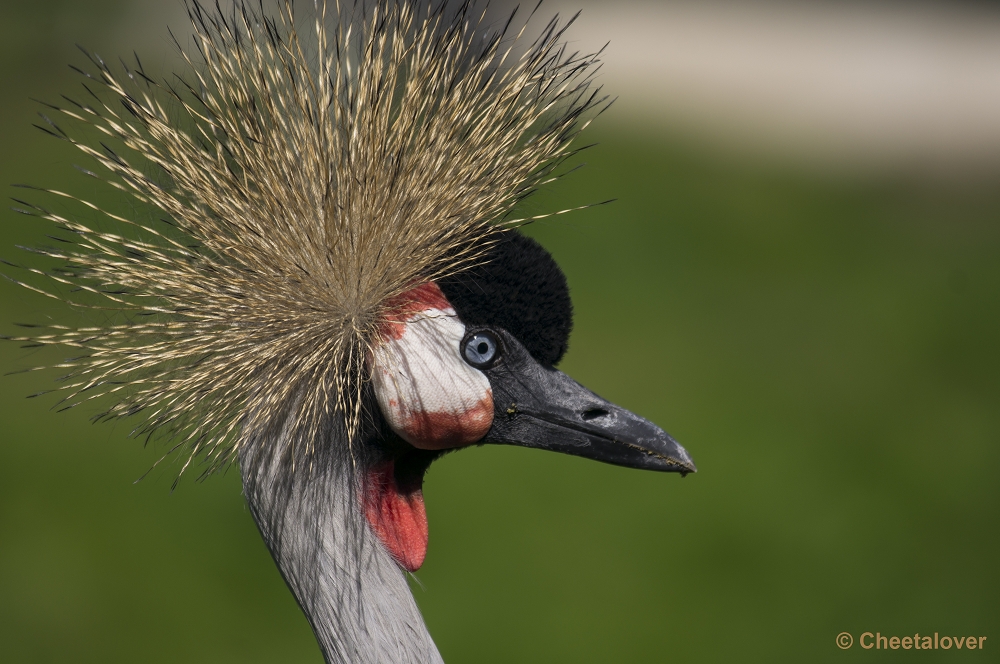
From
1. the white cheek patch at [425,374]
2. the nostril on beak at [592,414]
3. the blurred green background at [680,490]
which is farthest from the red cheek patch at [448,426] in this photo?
the blurred green background at [680,490]

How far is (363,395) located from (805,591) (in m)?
1.99

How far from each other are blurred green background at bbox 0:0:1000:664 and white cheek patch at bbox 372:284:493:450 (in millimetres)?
503

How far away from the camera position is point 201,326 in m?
0.88

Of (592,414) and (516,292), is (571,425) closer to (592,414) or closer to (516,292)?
(592,414)

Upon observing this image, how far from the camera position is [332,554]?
0.95 meters

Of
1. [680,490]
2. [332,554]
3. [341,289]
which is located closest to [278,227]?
[341,289]

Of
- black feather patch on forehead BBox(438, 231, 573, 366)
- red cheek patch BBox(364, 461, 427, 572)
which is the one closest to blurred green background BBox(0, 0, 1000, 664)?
black feather patch on forehead BBox(438, 231, 573, 366)

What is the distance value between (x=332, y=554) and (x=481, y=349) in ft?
0.93

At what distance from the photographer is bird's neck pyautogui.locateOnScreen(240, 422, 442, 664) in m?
0.94

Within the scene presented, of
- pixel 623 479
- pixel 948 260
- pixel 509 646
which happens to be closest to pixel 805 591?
pixel 623 479

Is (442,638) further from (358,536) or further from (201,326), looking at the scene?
(201,326)

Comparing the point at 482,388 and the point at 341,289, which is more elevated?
the point at 341,289

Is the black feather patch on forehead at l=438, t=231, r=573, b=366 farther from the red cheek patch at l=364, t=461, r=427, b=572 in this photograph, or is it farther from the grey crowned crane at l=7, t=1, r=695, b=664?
the red cheek patch at l=364, t=461, r=427, b=572

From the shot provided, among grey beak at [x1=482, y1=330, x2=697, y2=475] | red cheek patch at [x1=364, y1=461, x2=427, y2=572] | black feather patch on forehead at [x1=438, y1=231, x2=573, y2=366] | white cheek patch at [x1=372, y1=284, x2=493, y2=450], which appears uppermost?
black feather patch on forehead at [x1=438, y1=231, x2=573, y2=366]
